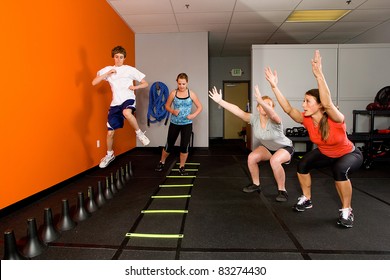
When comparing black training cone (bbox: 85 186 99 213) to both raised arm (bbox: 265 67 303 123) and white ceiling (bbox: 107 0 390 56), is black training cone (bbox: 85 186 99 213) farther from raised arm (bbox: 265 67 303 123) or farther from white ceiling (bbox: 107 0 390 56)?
white ceiling (bbox: 107 0 390 56)

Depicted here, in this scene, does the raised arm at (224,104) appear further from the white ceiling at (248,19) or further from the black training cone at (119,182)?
the white ceiling at (248,19)

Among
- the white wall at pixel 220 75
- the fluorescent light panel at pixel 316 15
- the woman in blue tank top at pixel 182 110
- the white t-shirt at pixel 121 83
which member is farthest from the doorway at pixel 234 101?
the white t-shirt at pixel 121 83

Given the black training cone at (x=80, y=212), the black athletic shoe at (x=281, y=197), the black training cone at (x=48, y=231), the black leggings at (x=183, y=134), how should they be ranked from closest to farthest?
the black training cone at (x=48, y=231)
the black training cone at (x=80, y=212)
the black athletic shoe at (x=281, y=197)
the black leggings at (x=183, y=134)

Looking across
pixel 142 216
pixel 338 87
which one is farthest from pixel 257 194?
pixel 338 87

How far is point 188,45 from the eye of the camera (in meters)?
6.36

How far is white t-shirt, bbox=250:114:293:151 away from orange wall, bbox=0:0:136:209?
223 cm

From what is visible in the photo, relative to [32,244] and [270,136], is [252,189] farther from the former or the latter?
[32,244]

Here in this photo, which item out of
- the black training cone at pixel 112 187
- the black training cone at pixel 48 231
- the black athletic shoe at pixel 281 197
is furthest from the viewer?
the black training cone at pixel 112 187

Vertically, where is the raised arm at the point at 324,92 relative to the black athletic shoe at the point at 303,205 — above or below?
above

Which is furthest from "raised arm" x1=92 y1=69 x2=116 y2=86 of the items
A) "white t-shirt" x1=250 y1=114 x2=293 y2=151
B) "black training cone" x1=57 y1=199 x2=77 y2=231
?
"white t-shirt" x1=250 y1=114 x2=293 y2=151

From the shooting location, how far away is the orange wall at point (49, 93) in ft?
7.79

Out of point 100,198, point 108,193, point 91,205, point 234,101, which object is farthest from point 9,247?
point 234,101

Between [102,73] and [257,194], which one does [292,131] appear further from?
[102,73]
